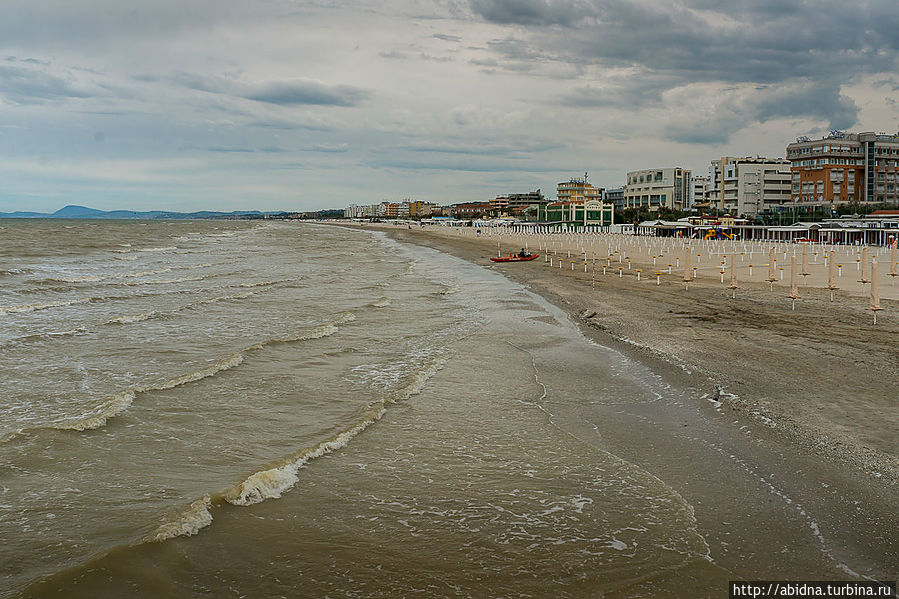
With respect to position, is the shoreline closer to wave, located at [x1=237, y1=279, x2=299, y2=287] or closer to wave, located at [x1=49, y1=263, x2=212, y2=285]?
wave, located at [x1=237, y1=279, x2=299, y2=287]

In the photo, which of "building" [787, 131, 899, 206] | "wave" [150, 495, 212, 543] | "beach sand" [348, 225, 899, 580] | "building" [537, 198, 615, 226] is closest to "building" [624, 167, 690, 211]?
"building" [537, 198, 615, 226]

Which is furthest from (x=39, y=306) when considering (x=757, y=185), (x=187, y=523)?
(x=757, y=185)

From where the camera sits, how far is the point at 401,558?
18.0 ft

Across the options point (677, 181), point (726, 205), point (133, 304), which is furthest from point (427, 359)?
point (677, 181)

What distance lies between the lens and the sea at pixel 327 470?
5.26 meters

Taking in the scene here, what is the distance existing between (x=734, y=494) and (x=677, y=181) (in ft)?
552

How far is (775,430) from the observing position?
27.6 feet

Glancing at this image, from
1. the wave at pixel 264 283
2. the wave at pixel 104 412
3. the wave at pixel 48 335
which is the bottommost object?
the wave at pixel 104 412

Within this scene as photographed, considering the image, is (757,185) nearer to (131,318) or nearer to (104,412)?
(131,318)

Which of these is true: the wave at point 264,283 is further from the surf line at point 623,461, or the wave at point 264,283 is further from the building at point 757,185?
the building at point 757,185

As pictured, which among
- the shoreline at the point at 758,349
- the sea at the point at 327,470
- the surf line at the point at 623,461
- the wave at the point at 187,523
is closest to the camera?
the sea at the point at 327,470

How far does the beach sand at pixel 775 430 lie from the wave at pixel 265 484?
Answer: 9.72ft

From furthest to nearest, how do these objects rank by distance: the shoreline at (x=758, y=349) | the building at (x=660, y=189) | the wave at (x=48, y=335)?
the building at (x=660, y=189), the wave at (x=48, y=335), the shoreline at (x=758, y=349)

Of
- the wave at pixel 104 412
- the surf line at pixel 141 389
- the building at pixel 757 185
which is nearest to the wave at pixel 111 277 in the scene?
the surf line at pixel 141 389
